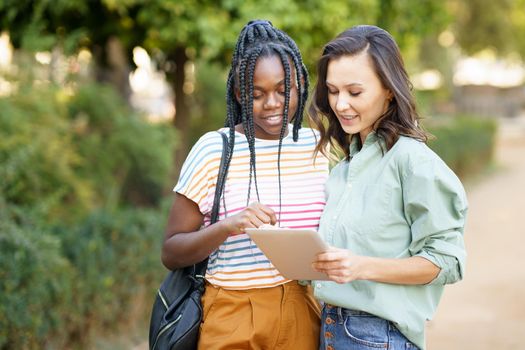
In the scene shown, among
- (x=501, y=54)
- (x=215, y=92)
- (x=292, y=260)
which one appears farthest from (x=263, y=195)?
(x=501, y=54)

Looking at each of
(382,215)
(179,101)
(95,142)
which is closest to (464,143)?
(179,101)

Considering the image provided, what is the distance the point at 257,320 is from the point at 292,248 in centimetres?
35

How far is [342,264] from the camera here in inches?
75.5

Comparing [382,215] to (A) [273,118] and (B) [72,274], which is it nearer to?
(A) [273,118]

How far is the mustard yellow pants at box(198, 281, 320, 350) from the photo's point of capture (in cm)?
220

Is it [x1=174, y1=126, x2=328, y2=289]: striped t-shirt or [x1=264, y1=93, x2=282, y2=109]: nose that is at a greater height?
[x1=264, y1=93, x2=282, y2=109]: nose

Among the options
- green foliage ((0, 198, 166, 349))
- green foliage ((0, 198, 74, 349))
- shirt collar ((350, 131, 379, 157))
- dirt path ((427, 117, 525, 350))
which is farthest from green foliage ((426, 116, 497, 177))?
shirt collar ((350, 131, 379, 157))

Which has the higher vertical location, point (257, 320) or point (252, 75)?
point (252, 75)

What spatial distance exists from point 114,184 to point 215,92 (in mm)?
4176

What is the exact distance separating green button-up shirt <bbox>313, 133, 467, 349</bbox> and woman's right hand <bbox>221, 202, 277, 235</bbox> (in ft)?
0.61

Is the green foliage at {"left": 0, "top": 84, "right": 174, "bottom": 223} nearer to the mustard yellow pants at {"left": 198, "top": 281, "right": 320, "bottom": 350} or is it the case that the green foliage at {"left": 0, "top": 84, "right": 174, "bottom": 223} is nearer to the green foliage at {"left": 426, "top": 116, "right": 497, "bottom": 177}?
the mustard yellow pants at {"left": 198, "top": 281, "right": 320, "bottom": 350}

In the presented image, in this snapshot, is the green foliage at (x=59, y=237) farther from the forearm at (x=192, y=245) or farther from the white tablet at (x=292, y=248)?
the white tablet at (x=292, y=248)

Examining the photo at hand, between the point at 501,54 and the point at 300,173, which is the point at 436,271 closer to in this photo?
the point at 300,173

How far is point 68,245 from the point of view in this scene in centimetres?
470
